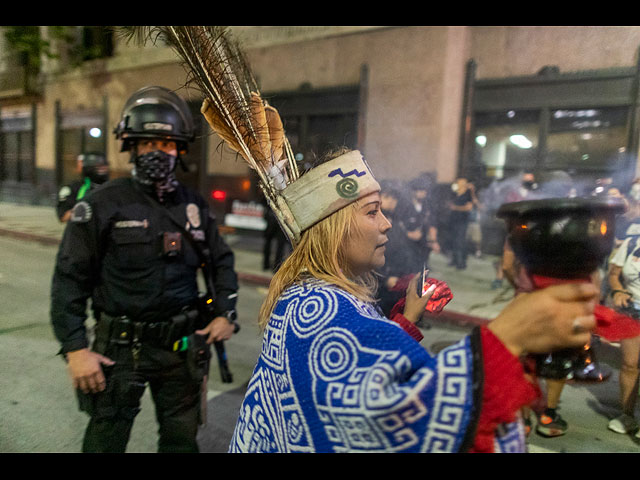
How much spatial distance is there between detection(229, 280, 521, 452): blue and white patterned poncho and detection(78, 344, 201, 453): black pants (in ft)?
4.00

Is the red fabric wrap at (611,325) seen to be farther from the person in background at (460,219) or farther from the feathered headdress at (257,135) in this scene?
the person in background at (460,219)

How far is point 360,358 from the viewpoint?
853 mm

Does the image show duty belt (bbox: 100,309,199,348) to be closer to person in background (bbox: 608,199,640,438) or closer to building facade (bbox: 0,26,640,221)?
person in background (bbox: 608,199,640,438)

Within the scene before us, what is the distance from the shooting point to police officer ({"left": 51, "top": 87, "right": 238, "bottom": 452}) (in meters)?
2.03

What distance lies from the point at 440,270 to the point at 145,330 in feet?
22.4

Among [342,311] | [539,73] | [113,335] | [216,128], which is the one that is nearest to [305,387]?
[342,311]

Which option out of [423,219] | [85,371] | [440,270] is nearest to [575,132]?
[440,270]

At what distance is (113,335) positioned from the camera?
209 cm

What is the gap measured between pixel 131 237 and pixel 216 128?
3.22 ft

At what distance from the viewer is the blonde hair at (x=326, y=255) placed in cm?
117

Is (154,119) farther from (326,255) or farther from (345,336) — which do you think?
(345,336)

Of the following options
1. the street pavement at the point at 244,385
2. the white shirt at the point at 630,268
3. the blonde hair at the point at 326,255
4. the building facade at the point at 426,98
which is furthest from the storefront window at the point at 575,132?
the blonde hair at the point at 326,255

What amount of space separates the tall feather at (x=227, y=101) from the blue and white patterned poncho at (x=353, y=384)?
458 millimetres

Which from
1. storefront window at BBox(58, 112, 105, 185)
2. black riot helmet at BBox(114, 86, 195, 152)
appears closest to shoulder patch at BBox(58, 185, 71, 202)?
black riot helmet at BBox(114, 86, 195, 152)
